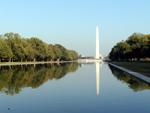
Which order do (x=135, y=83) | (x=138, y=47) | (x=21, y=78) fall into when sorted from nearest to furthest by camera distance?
(x=135, y=83), (x=21, y=78), (x=138, y=47)

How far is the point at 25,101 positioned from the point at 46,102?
973 millimetres

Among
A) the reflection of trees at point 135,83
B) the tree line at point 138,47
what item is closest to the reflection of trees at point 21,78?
the reflection of trees at point 135,83

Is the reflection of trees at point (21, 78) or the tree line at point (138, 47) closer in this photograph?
the reflection of trees at point (21, 78)

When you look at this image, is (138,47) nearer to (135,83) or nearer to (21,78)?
(21,78)

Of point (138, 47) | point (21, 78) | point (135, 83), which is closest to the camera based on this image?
point (135, 83)

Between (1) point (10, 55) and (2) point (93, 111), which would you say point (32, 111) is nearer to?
(2) point (93, 111)

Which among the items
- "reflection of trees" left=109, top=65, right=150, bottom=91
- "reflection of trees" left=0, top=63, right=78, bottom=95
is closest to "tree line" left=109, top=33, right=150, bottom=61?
"reflection of trees" left=0, top=63, right=78, bottom=95

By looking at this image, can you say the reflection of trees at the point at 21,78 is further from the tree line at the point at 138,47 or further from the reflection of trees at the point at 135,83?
the tree line at the point at 138,47

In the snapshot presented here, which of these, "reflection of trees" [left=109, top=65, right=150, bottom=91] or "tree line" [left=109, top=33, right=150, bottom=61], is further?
"tree line" [left=109, top=33, right=150, bottom=61]

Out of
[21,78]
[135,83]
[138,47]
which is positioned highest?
[138,47]

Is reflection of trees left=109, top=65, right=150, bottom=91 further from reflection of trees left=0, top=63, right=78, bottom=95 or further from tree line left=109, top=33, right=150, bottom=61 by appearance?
tree line left=109, top=33, right=150, bottom=61

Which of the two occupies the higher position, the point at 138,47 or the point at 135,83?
the point at 138,47

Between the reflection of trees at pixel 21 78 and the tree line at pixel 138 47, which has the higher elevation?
the tree line at pixel 138 47

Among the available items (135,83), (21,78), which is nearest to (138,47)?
(21,78)
